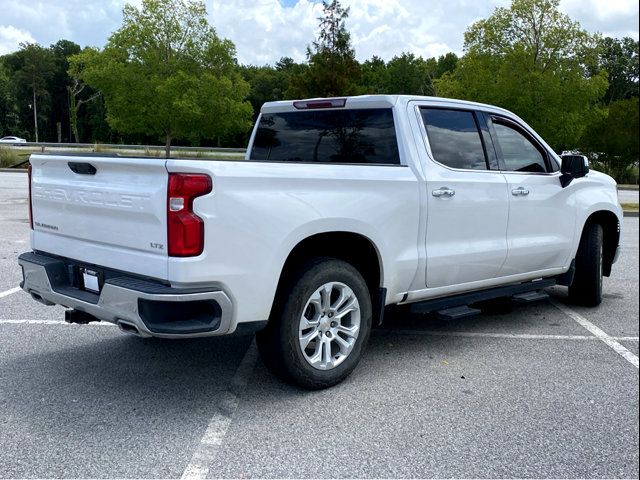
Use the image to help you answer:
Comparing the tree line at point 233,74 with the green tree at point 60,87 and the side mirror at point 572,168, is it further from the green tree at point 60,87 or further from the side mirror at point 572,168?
the side mirror at point 572,168

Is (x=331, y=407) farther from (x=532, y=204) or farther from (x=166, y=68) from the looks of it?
(x=166, y=68)

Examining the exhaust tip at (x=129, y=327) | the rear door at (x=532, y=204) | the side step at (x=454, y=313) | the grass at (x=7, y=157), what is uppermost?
the rear door at (x=532, y=204)

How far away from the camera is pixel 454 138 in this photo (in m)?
4.98

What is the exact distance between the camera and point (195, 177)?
336 centimetres

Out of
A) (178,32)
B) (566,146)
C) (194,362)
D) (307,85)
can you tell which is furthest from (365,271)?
(178,32)

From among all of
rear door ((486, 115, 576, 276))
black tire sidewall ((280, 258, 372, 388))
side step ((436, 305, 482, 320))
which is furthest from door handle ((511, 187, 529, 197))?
black tire sidewall ((280, 258, 372, 388))

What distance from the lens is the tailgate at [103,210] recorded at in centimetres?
346

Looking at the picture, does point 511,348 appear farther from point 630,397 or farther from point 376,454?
point 376,454

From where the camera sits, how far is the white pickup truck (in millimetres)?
3453

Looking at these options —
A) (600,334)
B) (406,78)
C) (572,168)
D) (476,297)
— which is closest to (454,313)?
(476,297)

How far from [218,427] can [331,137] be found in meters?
2.46

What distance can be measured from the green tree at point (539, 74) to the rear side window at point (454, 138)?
1955 cm

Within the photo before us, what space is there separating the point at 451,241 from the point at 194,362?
2109 mm

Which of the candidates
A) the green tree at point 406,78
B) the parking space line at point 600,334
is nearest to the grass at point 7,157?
the parking space line at point 600,334
